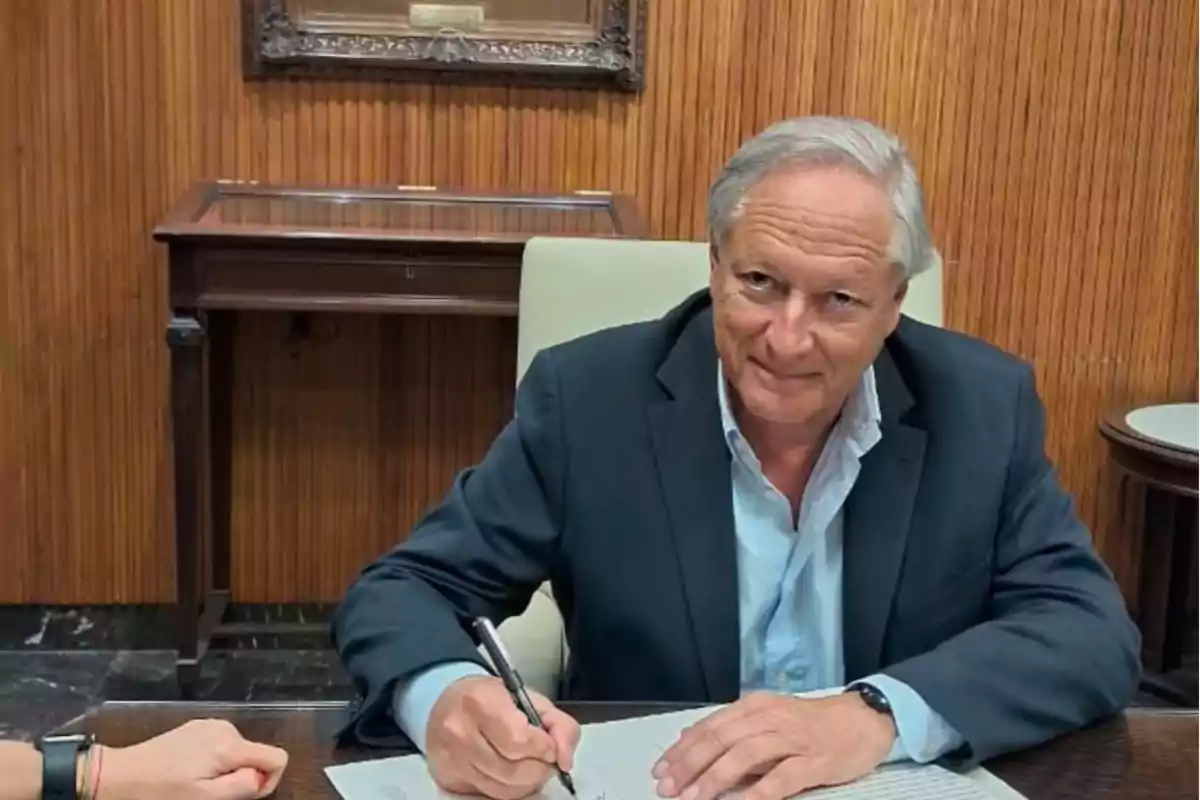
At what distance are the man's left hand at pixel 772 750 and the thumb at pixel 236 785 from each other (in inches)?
11.1

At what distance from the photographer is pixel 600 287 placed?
6.42 ft

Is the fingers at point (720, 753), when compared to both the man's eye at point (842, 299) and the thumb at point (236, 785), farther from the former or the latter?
the man's eye at point (842, 299)

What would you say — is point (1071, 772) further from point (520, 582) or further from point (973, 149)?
point (973, 149)

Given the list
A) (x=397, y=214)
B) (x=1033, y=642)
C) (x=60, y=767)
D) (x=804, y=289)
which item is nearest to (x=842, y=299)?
(x=804, y=289)

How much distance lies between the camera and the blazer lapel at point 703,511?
4.62 ft

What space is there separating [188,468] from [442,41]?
2.99 ft

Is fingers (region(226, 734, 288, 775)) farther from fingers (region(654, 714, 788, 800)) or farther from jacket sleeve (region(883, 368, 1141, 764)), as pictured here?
jacket sleeve (region(883, 368, 1141, 764))

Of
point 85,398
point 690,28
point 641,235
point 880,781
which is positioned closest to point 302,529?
point 85,398

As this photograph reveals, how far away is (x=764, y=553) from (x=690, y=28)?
1.68 meters

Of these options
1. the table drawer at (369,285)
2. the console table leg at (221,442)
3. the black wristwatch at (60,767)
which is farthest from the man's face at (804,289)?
the console table leg at (221,442)

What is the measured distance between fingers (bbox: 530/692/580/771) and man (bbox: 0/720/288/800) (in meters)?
0.19

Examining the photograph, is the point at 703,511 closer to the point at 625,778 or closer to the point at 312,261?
the point at 625,778

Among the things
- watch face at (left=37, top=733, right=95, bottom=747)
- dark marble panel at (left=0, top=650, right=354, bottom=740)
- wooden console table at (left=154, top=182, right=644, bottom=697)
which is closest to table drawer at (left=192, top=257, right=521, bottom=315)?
wooden console table at (left=154, top=182, right=644, bottom=697)

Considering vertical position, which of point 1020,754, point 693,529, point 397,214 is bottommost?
point 1020,754
